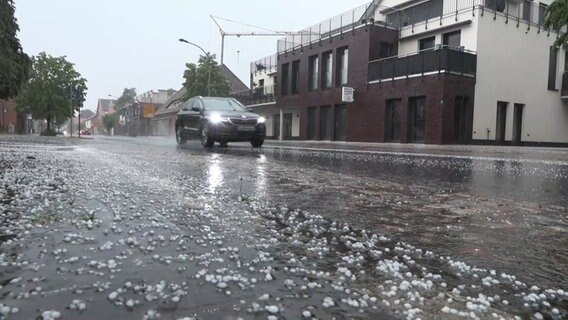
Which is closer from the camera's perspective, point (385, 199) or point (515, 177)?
point (385, 199)

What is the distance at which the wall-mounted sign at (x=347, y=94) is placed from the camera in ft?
87.4

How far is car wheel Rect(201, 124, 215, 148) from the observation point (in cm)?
1297

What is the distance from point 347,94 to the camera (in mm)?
26797

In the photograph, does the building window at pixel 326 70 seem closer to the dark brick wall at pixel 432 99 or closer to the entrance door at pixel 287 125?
the dark brick wall at pixel 432 99

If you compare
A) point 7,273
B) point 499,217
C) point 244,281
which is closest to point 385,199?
point 499,217

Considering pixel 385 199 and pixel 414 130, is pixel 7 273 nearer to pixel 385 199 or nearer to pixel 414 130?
pixel 385 199

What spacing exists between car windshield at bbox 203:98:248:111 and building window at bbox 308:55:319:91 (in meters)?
19.2

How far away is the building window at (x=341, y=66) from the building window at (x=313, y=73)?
2.82 m

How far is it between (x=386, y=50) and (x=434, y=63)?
6.11 m

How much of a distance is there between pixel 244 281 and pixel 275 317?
33cm

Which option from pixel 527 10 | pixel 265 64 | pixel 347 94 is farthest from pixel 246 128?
pixel 265 64

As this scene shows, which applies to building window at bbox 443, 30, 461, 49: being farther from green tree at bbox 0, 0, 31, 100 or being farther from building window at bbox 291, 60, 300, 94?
green tree at bbox 0, 0, 31, 100

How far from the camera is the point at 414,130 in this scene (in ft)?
78.9

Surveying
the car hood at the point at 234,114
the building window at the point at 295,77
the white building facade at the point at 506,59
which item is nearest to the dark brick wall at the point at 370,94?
the building window at the point at 295,77
